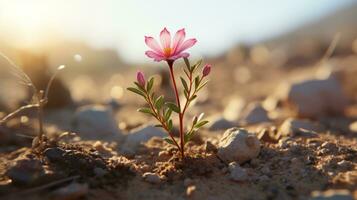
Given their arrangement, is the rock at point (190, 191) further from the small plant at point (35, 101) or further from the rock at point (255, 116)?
the rock at point (255, 116)

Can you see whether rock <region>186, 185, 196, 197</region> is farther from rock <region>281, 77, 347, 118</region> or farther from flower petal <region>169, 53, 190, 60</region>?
rock <region>281, 77, 347, 118</region>

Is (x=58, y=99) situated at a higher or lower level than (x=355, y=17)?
lower

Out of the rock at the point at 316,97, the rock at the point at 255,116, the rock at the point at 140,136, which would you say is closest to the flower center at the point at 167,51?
the rock at the point at 140,136

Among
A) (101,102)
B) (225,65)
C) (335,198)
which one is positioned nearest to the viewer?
(335,198)

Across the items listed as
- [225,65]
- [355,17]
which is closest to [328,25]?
[355,17]

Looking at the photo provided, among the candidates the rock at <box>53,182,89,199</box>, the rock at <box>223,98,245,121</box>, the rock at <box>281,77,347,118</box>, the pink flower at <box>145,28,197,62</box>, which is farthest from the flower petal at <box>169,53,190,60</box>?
the rock at <box>223,98,245,121</box>

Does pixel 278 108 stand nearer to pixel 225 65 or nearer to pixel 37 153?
pixel 37 153

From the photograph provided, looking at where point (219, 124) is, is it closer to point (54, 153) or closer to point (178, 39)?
point (178, 39)
